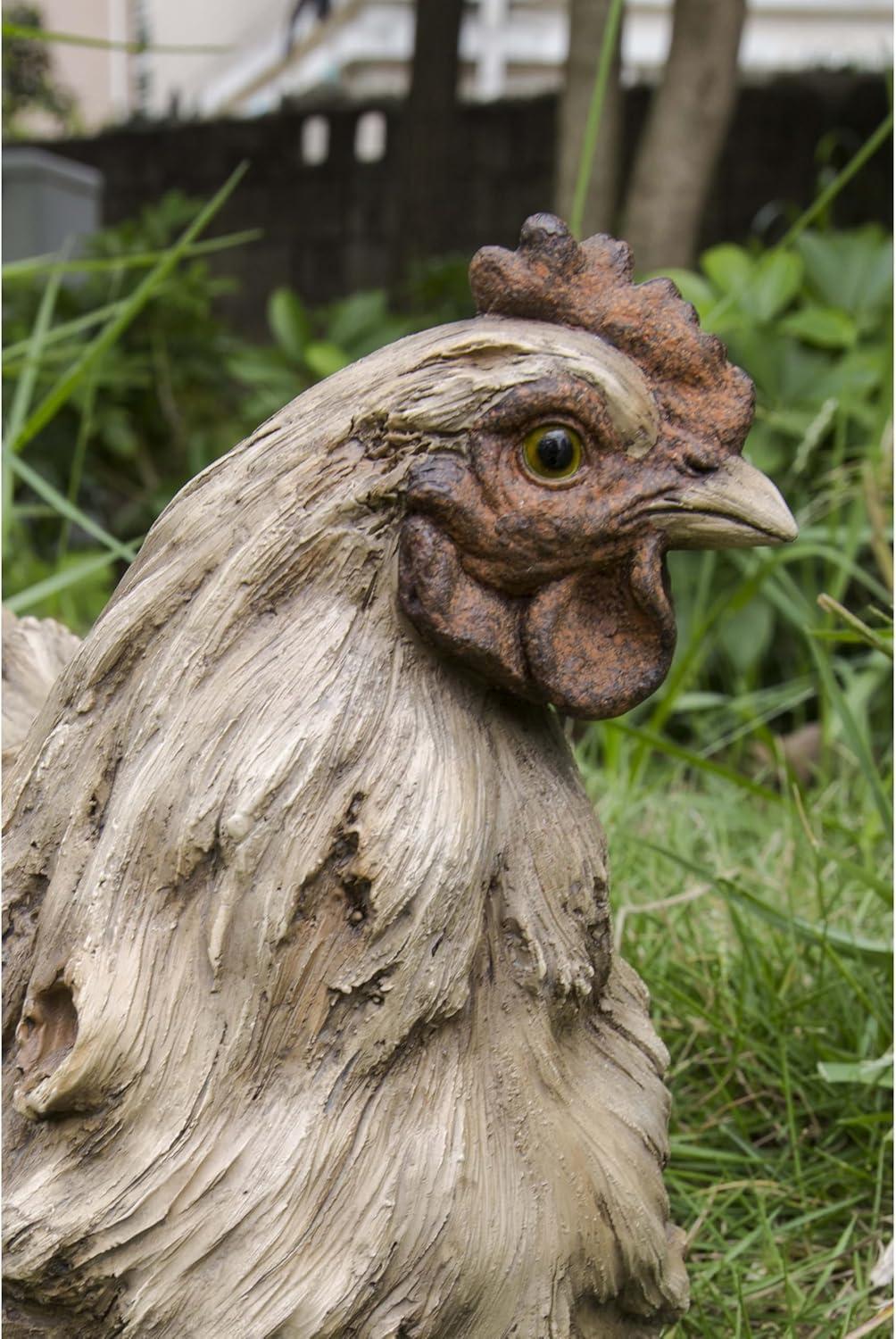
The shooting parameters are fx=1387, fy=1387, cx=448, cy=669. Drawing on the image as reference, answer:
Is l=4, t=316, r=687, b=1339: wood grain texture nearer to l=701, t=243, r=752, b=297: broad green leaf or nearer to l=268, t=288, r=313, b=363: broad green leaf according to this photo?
l=701, t=243, r=752, b=297: broad green leaf

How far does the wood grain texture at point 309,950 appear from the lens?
3.32 ft

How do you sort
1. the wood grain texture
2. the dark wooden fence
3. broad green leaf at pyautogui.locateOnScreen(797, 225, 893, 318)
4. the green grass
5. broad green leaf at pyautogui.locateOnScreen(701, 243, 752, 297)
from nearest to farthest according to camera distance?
the wood grain texture < the green grass < broad green leaf at pyautogui.locateOnScreen(701, 243, 752, 297) < broad green leaf at pyautogui.locateOnScreen(797, 225, 893, 318) < the dark wooden fence

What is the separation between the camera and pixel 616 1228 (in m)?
1.13

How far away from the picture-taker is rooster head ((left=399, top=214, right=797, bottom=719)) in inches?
42.4

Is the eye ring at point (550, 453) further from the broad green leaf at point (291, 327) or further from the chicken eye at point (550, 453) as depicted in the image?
the broad green leaf at point (291, 327)

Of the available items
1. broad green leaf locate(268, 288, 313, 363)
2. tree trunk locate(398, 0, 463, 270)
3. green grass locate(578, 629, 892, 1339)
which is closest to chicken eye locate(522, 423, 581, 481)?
green grass locate(578, 629, 892, 1339)

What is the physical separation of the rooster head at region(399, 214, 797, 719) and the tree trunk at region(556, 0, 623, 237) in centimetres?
307

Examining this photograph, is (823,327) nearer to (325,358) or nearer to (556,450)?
(325,358)

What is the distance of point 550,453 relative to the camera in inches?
42.7

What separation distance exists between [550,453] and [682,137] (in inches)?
134

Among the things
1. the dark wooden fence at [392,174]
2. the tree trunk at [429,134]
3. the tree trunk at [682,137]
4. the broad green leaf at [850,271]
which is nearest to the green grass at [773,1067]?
the broad green leaf at [850,271]

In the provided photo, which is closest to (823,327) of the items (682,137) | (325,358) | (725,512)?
(682,137)

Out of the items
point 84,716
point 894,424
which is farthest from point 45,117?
point 84,716

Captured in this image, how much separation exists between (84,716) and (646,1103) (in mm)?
587
